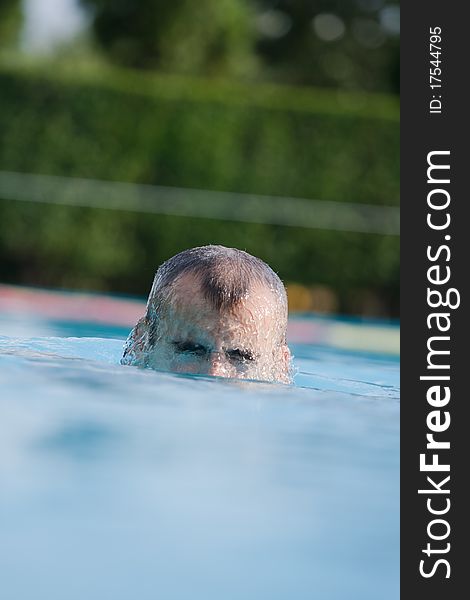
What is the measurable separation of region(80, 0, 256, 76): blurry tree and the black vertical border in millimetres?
16213

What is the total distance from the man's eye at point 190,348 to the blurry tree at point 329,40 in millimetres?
22171

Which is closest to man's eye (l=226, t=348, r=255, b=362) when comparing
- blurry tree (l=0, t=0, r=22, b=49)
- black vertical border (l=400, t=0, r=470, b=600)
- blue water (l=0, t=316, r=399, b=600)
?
blue water (l=0, t=316, r=399, b=600)

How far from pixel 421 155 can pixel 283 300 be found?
635 millimetres

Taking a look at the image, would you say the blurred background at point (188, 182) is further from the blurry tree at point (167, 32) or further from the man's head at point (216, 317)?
the man's head at point (216, 317)

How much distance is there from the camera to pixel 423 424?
8.87ft

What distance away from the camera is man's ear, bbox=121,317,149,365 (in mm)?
3525

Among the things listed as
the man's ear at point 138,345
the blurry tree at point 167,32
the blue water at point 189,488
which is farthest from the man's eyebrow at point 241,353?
the blurry tree at point 167,32

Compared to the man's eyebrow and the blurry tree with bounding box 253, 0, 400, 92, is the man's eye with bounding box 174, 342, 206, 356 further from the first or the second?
the blurry tree with bounding box 253, 0, 400, 92

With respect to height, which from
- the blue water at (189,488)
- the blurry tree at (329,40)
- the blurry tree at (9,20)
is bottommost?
the blue water at (189,488)

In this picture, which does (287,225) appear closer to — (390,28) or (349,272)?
(349,272)

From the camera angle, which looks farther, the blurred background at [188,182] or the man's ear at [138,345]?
the blurred background at [188,182]

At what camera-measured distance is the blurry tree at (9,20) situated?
61.3 feet

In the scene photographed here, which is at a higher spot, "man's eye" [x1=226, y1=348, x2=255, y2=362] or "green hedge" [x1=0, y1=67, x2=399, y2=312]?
"green hedge" [x1=0, y1=67, x2=399, y2=312]

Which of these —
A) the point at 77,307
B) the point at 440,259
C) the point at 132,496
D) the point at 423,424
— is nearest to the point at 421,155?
the point at 440,259
